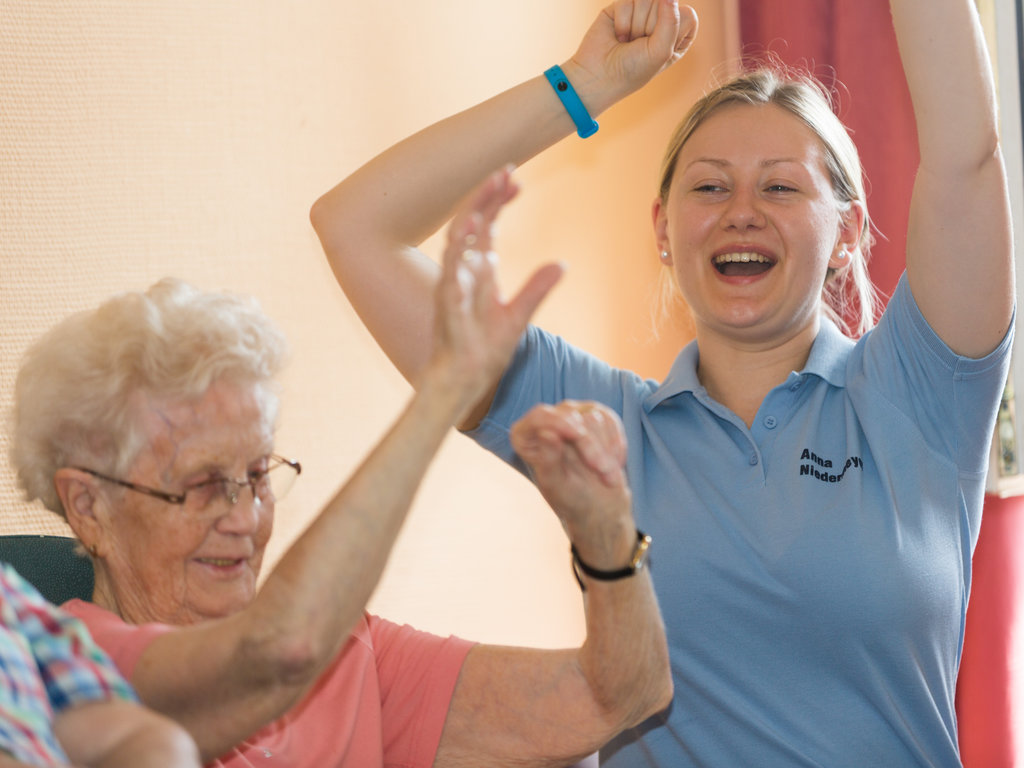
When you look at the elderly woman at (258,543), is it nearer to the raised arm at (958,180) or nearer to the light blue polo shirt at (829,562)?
the light blue polo shirt at (829,562)

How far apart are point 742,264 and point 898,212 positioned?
2.98ft

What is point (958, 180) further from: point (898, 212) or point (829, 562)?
point (898, 212)

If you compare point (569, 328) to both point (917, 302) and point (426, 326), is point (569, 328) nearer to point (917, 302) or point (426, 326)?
point (426, 326)

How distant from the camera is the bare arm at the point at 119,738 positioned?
0.93 metres

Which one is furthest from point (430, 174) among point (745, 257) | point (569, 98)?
point (745, 257)

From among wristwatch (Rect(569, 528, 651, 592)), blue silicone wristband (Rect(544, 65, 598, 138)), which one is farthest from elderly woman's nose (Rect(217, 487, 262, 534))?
blue silicone wristband (Rect(544, 65, 598, 138))

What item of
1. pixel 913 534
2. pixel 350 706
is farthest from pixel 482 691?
pixel 913 534

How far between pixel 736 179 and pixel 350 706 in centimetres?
99

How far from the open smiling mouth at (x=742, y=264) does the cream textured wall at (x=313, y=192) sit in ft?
2.26

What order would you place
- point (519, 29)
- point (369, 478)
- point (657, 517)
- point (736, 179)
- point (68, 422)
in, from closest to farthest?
point (369, 478) < point (68, 422) < point (657, 517) < point (736, 179) < point (519, 29)

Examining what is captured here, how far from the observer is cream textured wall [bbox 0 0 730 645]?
6.30 ft

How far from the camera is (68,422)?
4.25ft

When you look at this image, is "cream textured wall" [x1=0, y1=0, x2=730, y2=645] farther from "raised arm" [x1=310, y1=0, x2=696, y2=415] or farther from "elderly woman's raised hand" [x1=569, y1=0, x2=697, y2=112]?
"elderly woman's raised hand" [x1=569, y1=0, x2=697, y2=112]

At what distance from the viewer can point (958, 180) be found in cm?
142
